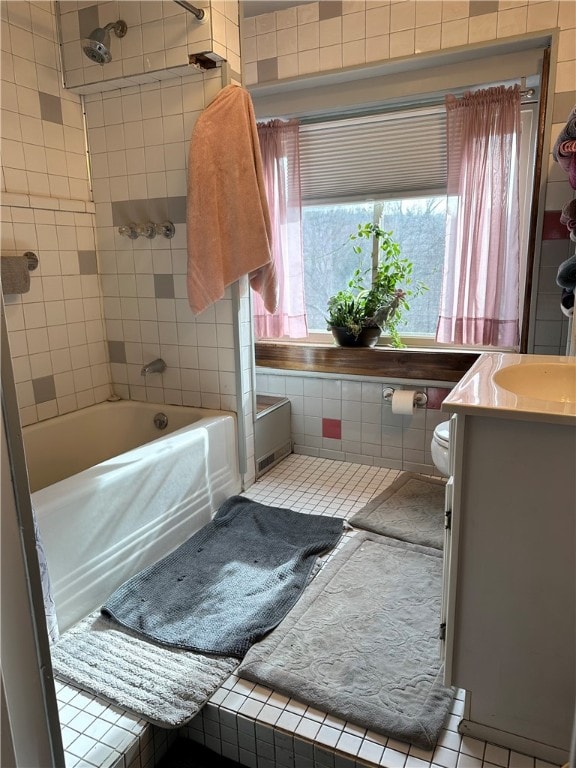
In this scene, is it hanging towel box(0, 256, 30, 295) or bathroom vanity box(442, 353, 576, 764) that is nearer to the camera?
bathroom vanity box(442, 353, 576, 764)

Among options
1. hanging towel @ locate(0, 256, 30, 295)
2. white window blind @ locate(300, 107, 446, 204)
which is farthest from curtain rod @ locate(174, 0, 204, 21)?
hanging towel @ locate(0, 256, 30, 295)

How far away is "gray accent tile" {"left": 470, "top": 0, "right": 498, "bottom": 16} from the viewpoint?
7.45 ft

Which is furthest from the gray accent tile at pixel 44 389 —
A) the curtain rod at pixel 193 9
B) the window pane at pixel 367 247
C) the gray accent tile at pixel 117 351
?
the curtain rod at pixel 193 9

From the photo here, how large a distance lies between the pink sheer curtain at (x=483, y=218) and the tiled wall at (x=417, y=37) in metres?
0.17

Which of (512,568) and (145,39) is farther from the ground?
(145,39)

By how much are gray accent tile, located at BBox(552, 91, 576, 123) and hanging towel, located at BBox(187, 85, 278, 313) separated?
1293mm

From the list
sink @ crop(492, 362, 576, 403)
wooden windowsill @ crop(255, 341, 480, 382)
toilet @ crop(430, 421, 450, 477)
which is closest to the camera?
sink @ crop(492, 362, 576, 403)

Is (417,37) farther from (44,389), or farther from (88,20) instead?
(44,389)

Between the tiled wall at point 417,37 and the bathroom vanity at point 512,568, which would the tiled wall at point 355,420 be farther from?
the bathroom vanity at point 512,568

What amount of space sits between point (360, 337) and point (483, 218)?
2.84 ft

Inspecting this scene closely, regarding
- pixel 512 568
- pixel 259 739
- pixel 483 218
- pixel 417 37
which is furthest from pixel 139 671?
pixel 417 37

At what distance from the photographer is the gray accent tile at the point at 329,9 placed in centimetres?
255

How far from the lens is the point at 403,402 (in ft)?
8.93

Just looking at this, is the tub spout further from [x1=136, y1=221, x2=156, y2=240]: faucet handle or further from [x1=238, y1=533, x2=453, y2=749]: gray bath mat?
[x1=238, y1=533, x2=453, y2=749]: gray bath mat
